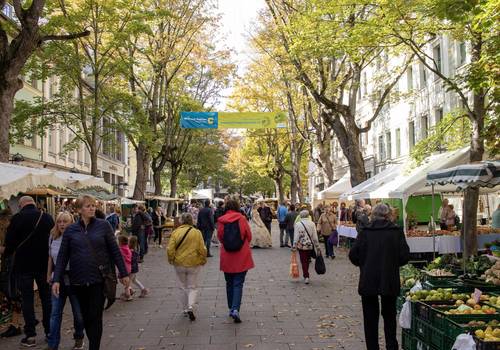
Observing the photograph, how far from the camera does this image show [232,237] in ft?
28.2

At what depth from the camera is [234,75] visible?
36156 millimetres

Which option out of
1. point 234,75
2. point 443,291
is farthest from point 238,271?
point 234,75

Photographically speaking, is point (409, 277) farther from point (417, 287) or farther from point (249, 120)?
point (249, 120)

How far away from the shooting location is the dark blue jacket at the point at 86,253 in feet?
18.1

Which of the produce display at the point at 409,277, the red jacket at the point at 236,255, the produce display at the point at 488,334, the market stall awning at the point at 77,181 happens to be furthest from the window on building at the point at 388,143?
the produce display at the point at 488,334

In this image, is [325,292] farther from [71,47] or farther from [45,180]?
[71,47]

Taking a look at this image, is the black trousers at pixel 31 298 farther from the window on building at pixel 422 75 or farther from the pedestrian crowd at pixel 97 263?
the window on building at pixel 422 75

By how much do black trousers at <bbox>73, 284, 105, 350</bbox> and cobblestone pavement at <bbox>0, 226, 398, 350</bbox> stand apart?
4.91 ft

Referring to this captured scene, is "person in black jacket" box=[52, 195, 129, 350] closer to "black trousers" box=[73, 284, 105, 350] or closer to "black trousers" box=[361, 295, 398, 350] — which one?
"black trousers" box=[73, 284, 105, 350]

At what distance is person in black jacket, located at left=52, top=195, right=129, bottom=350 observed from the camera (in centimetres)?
553

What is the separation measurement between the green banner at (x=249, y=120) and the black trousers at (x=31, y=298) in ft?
69.2

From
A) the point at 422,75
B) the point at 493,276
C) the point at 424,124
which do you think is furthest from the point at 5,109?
the point at 422,75

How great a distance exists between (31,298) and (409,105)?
27.5 metres

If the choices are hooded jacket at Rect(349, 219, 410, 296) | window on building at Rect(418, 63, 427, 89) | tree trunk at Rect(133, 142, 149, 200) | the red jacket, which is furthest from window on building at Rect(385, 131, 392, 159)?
hooded jacket at Rect(349, 219, 410, 296)
